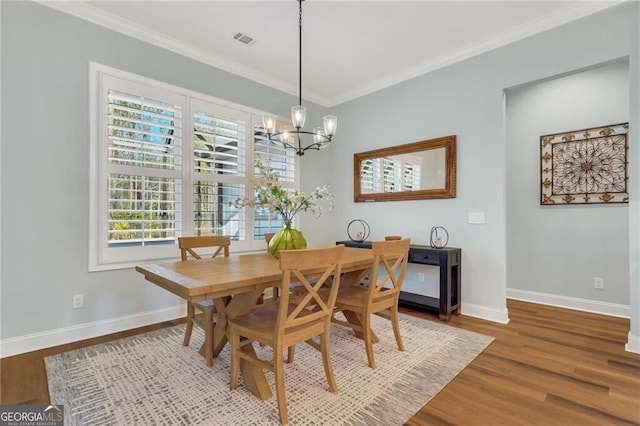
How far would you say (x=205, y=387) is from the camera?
1956 millimetres

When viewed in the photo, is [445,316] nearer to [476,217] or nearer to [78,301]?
[476,217]

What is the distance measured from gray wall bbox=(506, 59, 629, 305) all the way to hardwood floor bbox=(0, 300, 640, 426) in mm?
701

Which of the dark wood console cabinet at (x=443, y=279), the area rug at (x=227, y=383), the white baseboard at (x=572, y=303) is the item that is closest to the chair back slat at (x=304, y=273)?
the area rug at (x=227, y=383)

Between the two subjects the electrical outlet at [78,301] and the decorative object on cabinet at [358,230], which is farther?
the decorative object on cabinet at [358,230]

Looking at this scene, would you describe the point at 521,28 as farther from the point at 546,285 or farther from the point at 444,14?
the point at 546,285

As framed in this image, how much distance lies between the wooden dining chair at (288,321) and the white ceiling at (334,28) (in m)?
2.26

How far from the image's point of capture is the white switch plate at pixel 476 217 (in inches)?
130

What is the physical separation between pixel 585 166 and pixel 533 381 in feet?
9.03

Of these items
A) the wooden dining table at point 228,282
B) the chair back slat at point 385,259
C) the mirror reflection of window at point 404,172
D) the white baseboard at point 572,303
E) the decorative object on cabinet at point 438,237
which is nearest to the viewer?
the wooden dining table at point 228,282

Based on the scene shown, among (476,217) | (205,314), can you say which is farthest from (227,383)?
(476,217)

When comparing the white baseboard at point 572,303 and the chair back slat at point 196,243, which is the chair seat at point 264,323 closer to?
the chair back slat at point 196,243

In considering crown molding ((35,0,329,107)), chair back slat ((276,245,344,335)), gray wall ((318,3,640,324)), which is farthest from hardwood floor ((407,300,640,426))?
crown molding ((35,0,329,107))

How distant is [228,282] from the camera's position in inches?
64.2

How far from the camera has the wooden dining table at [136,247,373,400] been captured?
161 cm
